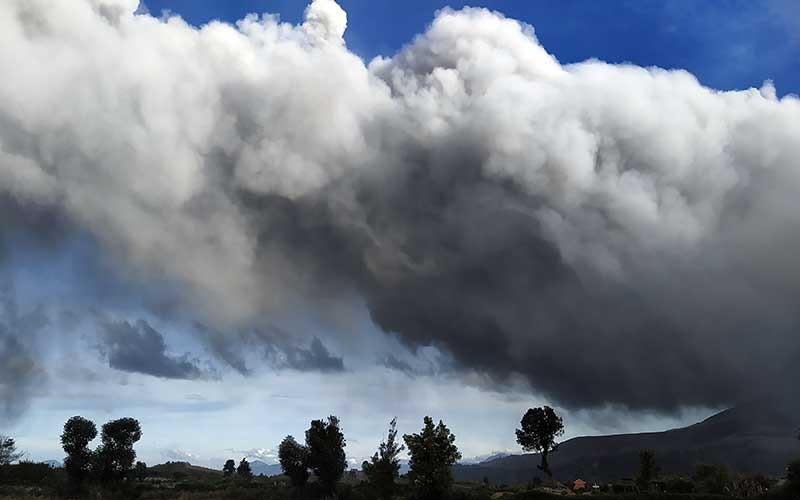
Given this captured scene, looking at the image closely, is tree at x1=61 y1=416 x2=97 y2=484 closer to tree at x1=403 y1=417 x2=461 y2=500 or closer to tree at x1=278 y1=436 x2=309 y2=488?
tree at x1=278 y1=436 x2=309 y2=488

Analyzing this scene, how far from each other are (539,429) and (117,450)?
77216 millimetres

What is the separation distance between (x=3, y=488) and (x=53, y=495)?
11324mm

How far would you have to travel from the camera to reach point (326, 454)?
332 ft

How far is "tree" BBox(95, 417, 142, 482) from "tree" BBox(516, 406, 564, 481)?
7223 cm

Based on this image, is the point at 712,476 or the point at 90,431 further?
the point at 90,431

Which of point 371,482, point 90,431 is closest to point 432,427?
point 371,482

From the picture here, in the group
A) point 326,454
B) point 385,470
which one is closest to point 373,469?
point 385,470

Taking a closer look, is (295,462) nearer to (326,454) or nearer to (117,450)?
(326,454)

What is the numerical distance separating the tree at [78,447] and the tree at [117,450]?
2689 mm

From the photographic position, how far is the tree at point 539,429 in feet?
384

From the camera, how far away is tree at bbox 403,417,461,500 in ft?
226

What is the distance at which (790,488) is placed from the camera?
6100cm

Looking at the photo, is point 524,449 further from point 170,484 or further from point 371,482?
point 170,484

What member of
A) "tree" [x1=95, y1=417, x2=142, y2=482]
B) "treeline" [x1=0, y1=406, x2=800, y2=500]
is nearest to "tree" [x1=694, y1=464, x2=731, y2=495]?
"treeline" [x1=0, y1=406, x2=800, y2=500]
